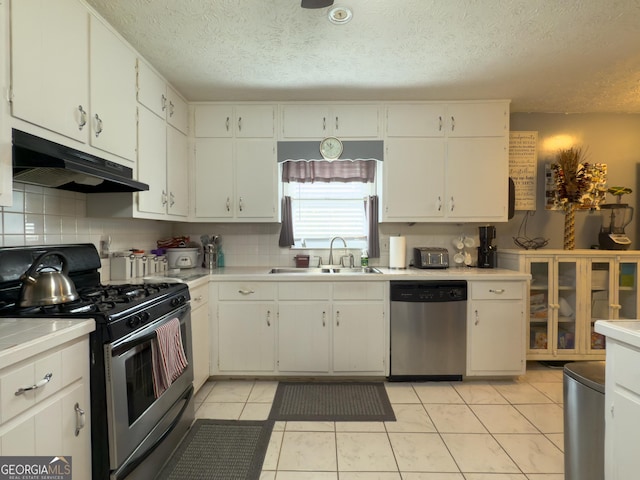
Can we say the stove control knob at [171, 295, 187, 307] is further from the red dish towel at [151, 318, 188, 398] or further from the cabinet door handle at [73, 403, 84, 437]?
the cabinet door handle at [73, 403, 84, 437]

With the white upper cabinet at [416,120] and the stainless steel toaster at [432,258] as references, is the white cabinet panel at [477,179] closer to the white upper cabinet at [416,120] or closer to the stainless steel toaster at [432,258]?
the white upper cabinet at [416,120]

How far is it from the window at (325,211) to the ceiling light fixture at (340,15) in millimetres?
1672

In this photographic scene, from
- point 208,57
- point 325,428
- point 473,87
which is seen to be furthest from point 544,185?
point 208,57

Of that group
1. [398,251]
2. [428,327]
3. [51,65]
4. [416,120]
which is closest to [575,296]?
[428,327]

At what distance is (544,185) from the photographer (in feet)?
11.0

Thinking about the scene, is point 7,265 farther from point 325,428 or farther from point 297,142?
point 297,142

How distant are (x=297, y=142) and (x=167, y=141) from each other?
3.64ft

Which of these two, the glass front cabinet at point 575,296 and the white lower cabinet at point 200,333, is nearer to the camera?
the white lower cabinet at point 200,333

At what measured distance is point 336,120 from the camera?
9.91 ft

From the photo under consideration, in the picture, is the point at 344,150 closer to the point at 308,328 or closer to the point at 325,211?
Answer: the point at 325,211

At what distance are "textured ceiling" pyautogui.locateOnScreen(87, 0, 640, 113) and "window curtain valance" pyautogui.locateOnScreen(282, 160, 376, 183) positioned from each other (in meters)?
0.62

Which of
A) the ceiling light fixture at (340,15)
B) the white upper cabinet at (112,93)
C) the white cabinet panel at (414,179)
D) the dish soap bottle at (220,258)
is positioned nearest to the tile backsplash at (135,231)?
the dish soap bottle at (220,258)

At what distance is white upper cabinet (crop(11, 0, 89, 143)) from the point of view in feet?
4.33

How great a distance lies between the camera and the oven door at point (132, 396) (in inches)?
52.9
